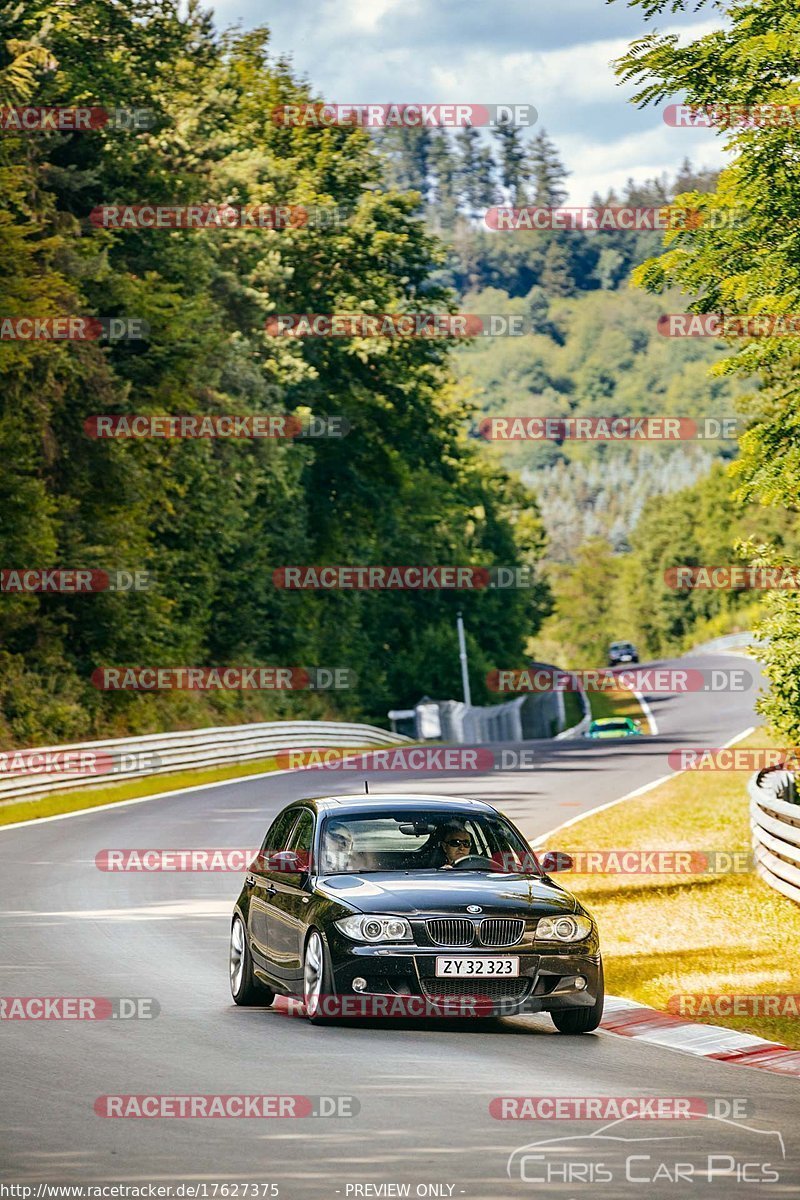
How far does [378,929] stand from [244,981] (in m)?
2.06

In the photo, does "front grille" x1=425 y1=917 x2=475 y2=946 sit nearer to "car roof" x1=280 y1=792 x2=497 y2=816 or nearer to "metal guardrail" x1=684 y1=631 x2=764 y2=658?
"car roof" x1=280 y1=792 x2=497 y2=816

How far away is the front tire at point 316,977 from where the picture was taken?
10859mm

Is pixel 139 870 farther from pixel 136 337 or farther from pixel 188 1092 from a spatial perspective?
pixel 136 337

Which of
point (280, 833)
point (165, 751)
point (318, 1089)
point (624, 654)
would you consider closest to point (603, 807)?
point (165, 751)

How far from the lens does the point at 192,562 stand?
53844mm

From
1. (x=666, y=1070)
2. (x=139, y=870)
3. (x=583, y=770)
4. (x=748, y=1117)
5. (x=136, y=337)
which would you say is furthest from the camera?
(x=136, y=337)

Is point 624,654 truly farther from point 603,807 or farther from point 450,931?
point 450,931

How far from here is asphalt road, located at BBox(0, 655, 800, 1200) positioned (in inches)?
278

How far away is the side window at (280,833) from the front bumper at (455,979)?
79.0 inches

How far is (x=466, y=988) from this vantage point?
10656 millimetres

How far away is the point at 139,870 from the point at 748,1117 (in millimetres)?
14818

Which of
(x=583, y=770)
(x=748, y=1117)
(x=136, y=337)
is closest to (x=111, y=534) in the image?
(x=136, y=337)

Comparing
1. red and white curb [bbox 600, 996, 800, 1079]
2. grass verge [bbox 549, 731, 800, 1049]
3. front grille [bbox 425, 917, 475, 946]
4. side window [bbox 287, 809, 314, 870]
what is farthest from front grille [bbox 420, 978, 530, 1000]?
grass verge [bbox 549, 731, 800, 1049]

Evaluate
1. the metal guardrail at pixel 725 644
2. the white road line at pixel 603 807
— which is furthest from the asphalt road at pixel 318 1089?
the metal guardrail at pixel 725 644
